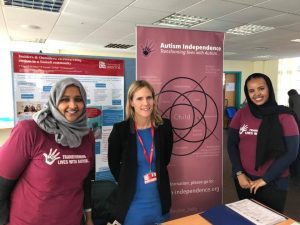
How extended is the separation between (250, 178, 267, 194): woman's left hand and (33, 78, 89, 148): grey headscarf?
4.14 ft

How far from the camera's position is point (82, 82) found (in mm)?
2158

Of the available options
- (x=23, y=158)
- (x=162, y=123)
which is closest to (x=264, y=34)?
(x=162, y=123)

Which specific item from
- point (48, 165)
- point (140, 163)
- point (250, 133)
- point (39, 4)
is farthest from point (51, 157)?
point (39, 4)

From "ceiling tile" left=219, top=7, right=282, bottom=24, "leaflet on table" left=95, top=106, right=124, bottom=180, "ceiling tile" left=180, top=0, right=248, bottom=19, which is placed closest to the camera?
"leaflet on table" left=95, top=106, right=124, bottom=180

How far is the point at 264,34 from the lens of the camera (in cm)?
573

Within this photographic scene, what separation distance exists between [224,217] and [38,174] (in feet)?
3.33

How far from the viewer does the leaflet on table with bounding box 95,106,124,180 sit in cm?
226

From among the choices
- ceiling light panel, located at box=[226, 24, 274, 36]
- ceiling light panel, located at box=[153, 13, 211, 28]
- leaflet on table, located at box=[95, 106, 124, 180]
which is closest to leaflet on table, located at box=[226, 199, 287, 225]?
leaflet on table, located at box=[95, 106, 124, 180]

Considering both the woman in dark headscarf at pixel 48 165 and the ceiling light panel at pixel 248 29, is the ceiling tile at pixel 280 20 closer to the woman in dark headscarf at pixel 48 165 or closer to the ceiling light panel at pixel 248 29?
the ceiling light panel at pixel 248 29

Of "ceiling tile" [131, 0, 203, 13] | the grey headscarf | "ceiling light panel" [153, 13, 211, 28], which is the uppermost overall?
"ceiling light panel" [153, 13, 211, 28]

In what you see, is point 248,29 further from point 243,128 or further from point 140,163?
point 140,163

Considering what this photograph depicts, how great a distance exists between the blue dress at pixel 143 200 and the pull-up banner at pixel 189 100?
1.73 feet

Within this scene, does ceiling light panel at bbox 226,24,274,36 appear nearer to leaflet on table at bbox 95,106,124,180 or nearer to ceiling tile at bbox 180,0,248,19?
ceiling tile at bbox 180,0,248,19

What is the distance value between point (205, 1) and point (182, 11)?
57 centimetres
